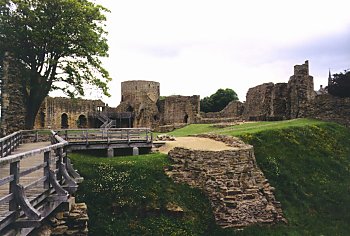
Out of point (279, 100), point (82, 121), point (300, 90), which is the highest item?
point (300, 90)

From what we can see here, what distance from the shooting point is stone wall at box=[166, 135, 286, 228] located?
17.0 m

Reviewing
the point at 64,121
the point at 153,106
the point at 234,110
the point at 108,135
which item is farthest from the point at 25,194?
the point at 153,106

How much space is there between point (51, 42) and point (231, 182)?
14504 millimetres

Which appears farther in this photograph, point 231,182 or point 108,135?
point 108,135

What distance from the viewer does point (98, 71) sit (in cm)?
2598

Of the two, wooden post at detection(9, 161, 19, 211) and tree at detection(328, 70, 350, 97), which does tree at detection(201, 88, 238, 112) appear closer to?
tree at detection(328, 70, 350, 97)

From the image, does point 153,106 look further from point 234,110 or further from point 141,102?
point 234,110

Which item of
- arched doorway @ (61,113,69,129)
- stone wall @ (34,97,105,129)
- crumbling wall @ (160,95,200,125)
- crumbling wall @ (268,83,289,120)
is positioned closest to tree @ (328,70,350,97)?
crumbling wall @ (268,83,289,120)

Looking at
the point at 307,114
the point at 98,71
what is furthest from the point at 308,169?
the point at 98,71

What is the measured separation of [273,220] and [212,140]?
8.05 metres

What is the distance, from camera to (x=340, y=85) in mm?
29812

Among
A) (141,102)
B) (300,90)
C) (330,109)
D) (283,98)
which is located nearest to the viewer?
(330,109)

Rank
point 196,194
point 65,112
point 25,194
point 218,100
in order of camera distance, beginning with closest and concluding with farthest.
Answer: point 25,194
point 196,194
point 65,112
point 218,100

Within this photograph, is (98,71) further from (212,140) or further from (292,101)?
(292,101)
